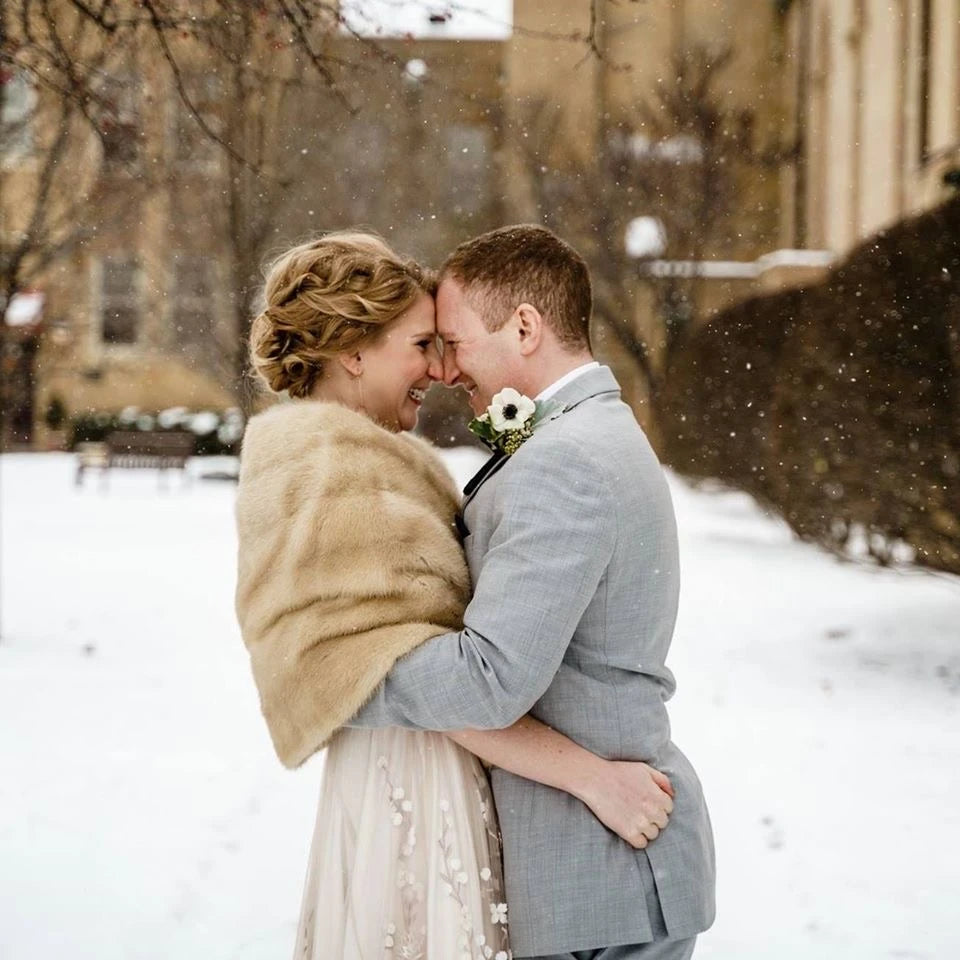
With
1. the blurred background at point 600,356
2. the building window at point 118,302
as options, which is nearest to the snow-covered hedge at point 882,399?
the blurred background at point 600,356

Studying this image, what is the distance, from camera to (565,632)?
227 centimetres

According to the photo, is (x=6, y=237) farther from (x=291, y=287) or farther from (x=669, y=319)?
(x=669, y=319)

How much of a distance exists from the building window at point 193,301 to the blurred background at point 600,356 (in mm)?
232

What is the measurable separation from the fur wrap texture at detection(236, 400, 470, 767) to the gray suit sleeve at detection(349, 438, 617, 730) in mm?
91

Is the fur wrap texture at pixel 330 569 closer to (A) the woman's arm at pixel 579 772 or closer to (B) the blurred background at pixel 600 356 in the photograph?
(A) the woman's arm at pixel 579 772

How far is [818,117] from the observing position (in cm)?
2456

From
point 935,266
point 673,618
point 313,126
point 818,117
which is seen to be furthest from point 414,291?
point 818,117

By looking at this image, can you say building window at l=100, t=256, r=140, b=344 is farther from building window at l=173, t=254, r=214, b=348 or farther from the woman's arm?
the woman's arm

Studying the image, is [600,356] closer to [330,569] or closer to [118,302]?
[118,302]

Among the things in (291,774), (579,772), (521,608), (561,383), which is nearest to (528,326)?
(561,383)

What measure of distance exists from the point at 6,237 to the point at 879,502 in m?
10.0

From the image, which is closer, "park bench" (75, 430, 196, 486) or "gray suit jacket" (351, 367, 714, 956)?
"gray suit jacket" (351, 367, 714, 956)

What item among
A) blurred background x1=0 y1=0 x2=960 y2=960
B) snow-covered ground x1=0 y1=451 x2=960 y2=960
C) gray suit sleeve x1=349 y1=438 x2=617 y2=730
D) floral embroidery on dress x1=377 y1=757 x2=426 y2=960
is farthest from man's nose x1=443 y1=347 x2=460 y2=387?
snow-covered ground x1=0 y1=451 x2=960 y2=960

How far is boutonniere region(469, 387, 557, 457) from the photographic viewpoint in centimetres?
254
